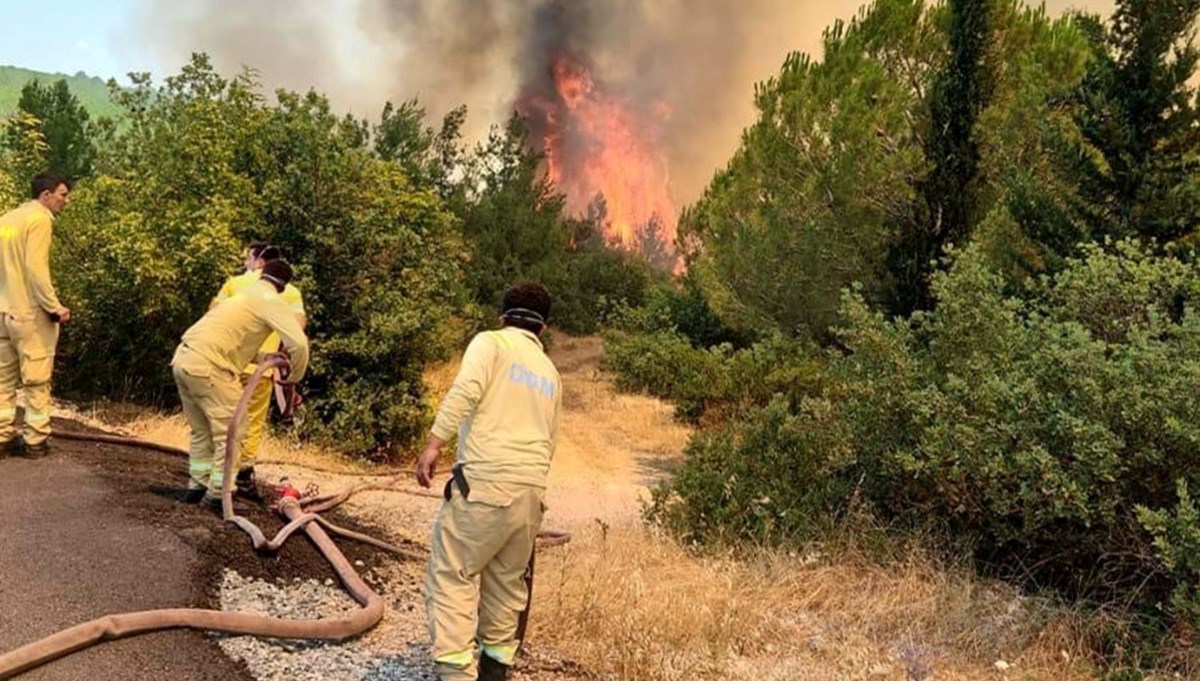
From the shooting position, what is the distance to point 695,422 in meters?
17.6

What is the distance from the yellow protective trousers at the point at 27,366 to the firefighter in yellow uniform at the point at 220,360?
1369mm

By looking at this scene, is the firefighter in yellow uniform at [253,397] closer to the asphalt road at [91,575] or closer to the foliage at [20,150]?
the asphalt road at [91,575]

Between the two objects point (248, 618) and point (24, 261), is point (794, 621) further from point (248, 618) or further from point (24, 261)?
point (24, 261)

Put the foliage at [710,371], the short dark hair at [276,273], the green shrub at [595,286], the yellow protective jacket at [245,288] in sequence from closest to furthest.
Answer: the short dark hair at [276,273]
the yellow protective jacket at [245,288]
the foliage at [710,371]
the green shrub at [595,286]

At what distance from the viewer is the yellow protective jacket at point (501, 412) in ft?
11.8

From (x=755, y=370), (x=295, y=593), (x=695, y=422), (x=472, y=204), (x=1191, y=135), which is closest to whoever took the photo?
(x=295, y=593)

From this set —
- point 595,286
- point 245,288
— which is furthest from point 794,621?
point 595,286

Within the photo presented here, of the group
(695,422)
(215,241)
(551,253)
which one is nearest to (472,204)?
(551,253)

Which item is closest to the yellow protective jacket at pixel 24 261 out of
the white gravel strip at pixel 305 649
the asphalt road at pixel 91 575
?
the asphalt road at pixel 91 575

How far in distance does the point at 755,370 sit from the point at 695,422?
2.06 meters

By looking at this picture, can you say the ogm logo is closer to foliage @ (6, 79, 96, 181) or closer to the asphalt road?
the asphalt road

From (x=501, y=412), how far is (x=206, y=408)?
270 centimetres

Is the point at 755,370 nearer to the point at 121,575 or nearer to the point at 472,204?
the point at 121,575

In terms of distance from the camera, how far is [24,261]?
19.4ft
